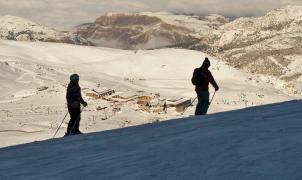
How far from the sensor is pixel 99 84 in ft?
133

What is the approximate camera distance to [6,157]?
415 inches

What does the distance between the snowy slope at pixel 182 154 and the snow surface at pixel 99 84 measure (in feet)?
35.3

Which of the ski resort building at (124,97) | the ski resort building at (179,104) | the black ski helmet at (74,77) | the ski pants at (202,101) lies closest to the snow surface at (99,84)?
the ski resort building at (179,104)

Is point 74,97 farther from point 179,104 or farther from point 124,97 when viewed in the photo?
point 124,97

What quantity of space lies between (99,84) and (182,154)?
33194 mm

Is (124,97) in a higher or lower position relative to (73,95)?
lower

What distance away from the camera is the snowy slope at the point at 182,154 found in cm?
623

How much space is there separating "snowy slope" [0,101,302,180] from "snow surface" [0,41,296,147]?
10.8 m

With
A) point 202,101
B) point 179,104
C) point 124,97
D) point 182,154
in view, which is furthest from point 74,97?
point 124,97

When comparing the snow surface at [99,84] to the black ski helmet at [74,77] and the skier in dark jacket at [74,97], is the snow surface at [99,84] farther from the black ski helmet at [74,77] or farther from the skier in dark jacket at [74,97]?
the black ski helmet at [74,77]

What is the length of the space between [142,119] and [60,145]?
58.0 feet

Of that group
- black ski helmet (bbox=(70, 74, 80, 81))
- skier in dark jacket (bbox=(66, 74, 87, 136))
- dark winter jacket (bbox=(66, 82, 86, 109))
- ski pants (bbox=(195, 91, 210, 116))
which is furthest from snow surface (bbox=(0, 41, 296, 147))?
ski pants (bbox=(195, 91, 210, 116))

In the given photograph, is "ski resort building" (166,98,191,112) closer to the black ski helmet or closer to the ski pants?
the ski pants

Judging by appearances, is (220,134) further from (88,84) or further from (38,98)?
(88,84)
